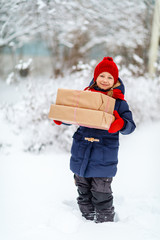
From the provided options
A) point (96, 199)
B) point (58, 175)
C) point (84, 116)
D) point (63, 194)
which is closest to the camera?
point (84, 116)

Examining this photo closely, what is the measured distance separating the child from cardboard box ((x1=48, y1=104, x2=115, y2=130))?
0.20 metres

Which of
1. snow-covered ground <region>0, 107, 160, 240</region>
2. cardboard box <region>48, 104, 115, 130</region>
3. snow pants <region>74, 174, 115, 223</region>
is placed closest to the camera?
cardboard box <region>48, 104, 115, 130</region>

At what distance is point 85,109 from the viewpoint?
64.4 inches

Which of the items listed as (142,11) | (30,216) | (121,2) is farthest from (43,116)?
(142,11)

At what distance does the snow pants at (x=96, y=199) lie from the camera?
1.94 meters

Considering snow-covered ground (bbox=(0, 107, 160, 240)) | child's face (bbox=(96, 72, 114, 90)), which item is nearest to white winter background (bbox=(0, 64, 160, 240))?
snow-covered ground (bbox=(0, 107, 160, 240))

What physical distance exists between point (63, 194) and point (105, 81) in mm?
1333

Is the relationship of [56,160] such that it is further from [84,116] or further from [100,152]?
[84,116]

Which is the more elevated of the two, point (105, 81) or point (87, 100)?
point (105, 81)

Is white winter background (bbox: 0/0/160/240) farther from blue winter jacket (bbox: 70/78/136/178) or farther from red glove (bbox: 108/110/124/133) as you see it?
red glove (bbox: 108/110/124/133)

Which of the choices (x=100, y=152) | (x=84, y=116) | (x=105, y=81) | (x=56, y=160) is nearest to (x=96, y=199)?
(x=100, y=152)

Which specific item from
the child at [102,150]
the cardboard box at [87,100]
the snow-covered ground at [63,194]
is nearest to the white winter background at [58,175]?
the snow-covered ground at [63,194]

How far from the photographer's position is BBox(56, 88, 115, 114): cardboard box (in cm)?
165

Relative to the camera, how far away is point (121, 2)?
7.20 m
